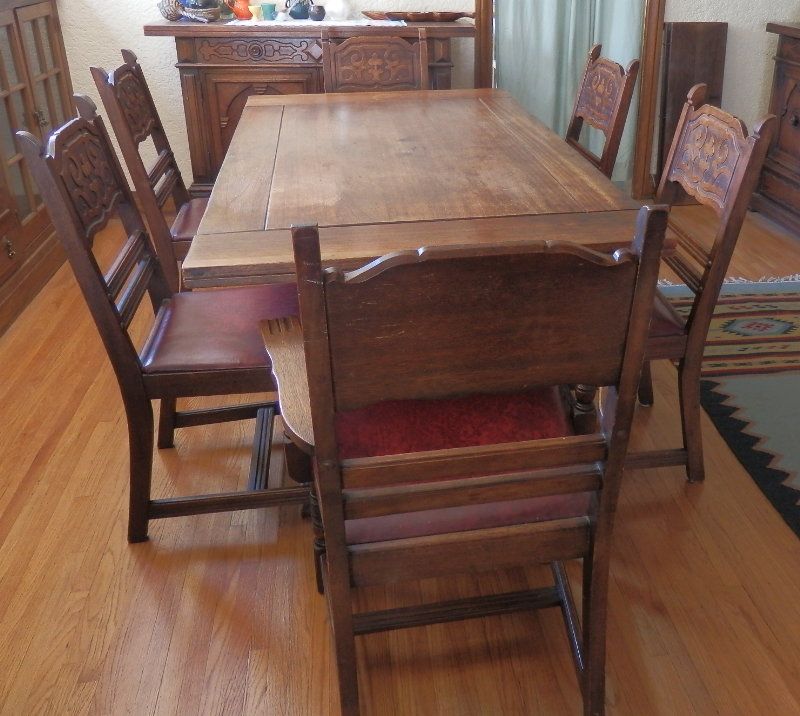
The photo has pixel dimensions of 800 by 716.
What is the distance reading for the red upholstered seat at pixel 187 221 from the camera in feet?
7.11

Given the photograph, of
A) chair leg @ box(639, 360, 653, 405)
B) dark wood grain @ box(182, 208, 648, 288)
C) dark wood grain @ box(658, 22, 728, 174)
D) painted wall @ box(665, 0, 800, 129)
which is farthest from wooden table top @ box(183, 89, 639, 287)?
painted wall @ box(665, 0, 800, 129)

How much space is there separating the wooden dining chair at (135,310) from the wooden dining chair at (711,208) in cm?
83

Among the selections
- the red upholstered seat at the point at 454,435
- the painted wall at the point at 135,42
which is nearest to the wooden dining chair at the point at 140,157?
the red upholstered seat at the point at 454,435

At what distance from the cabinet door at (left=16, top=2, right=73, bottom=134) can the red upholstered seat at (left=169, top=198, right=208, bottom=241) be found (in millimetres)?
1157

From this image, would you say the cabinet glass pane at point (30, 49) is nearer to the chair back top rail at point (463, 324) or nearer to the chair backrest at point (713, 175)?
the chair backrest at point (713, 175)

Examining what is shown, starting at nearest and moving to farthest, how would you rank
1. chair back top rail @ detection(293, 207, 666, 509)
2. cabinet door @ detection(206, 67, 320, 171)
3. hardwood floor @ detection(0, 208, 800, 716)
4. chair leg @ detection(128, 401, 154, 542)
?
1. chair back top rail @ detection(293, 207, 666, 509)
2. hardwood floor @ detection(0, 208, 800, 716)
3. chair leg @ detection(128, 401, 154, 542)
4. cabinet door @ detection(206, 67, 320, 171)

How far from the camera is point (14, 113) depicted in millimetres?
2979

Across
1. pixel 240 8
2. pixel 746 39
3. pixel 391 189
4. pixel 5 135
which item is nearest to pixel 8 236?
pixel 5 135

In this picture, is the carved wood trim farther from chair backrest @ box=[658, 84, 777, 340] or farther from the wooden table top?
chair backrest @ box=[658, 84, 777, 340]

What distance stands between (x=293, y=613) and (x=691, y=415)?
966 millimetres

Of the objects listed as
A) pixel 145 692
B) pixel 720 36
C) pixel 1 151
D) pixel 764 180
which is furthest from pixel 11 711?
pixel 720 36

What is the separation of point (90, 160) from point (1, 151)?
1499 mm

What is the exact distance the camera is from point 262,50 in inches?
131

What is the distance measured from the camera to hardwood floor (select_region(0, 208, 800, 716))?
1374mm
